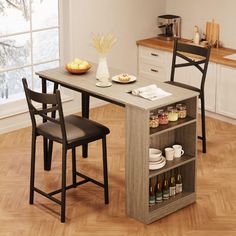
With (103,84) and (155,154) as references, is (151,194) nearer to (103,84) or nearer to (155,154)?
(155,154)

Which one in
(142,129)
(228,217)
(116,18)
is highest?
(116,18)

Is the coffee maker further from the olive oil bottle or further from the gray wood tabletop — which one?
the olive oil bottle

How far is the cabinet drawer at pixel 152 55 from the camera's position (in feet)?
25.9

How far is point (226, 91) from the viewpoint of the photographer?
285 inches

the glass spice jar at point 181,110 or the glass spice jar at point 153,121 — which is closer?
the glass spice jar at point 153,121

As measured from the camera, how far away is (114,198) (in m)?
5.64

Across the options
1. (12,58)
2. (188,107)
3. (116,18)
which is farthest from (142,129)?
(116,18)

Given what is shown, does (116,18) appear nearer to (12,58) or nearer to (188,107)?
(12,58)

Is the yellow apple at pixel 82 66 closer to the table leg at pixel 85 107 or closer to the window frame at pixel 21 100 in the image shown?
the table leg at pixel 85 107

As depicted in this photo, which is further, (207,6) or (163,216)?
(207,6)

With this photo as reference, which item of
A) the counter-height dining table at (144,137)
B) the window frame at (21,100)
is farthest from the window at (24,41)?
the counter-height dining table at (144,137)

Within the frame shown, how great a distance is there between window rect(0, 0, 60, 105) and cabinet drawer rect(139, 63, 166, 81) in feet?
4.00

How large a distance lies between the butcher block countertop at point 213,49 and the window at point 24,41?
1181 millimetres

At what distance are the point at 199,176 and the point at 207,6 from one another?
8.48 feet
